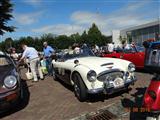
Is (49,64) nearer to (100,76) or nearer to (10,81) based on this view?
(100,76)

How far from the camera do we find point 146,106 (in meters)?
3.67

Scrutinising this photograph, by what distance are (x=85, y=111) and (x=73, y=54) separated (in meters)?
3.33

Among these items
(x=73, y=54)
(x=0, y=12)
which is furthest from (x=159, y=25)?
(x=73, y=54)

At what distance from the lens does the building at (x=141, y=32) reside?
61.3 m

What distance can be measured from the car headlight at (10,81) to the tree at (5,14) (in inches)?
1155

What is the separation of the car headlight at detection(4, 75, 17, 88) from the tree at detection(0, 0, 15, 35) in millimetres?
29346

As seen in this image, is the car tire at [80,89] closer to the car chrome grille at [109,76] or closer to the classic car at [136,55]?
the car chrome grille at [109,76]

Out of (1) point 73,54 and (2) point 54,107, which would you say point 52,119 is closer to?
(2) point 54,107

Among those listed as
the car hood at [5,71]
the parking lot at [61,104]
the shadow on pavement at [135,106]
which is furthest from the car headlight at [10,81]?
the shadow on pavement at [135,106]

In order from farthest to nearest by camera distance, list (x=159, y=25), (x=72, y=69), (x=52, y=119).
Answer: (x=159, y=25)
(x=72, y=69)
(x=52, y=119)

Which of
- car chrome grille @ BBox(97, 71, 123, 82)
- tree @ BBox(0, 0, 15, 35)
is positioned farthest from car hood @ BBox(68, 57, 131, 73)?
tree @ BBox(0, 0, 15, 35)

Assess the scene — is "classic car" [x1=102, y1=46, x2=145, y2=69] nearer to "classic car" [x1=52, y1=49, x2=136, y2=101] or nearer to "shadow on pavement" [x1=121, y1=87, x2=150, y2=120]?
"shadow on pavement" [x1=121, y1=87, x2=150, y2=120]

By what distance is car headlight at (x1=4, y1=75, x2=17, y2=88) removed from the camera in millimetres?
5838

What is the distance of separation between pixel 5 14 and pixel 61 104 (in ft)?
101
